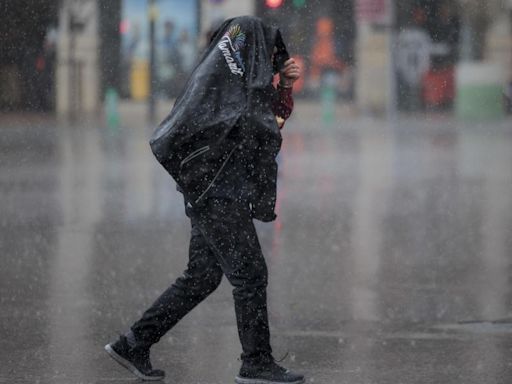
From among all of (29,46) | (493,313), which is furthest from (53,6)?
(493,313)

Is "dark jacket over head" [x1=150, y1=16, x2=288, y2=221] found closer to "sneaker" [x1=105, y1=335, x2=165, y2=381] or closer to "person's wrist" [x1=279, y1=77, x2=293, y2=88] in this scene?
"person's wrist" [x1=279, y1=77, x2=293, y2=88]

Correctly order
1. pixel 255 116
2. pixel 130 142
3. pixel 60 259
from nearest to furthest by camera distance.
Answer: pixel 255 116 < pixel 60 259 < pixel 130 142

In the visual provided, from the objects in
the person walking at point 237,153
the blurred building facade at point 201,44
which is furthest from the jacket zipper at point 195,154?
the blurred building facade at point 201,44

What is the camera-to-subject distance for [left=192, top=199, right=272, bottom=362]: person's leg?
6.01 metres

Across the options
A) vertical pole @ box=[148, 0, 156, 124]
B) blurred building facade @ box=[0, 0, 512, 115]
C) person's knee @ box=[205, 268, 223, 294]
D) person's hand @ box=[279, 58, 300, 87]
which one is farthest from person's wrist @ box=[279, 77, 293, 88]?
blurred building facade @ box=[0, 0, 512, 115]

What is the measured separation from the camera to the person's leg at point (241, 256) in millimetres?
6008

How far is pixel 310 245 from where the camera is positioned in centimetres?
1120

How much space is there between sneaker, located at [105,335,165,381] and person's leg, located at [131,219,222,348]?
0.16 feet

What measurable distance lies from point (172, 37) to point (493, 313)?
1390 inches

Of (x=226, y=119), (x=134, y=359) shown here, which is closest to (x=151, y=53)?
(x=134, y=359)

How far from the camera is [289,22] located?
1687 inches

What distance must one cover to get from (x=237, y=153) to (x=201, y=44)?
3387cm

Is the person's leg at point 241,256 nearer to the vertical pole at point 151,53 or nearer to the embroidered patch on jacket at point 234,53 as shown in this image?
the embroidered patch on jacket at point 234,53

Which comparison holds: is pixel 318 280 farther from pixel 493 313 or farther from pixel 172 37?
pixel 172 37
